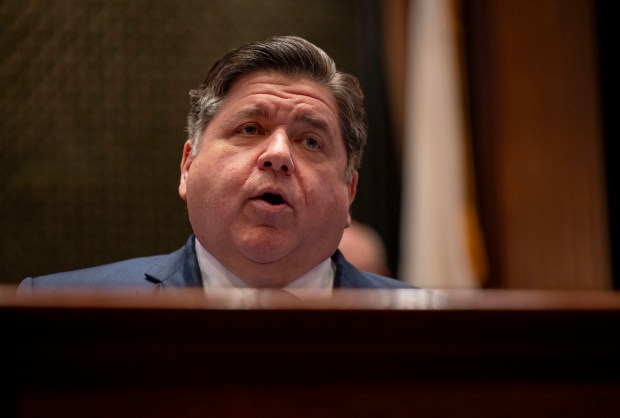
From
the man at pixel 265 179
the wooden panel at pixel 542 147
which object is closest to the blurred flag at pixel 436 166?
the wooden panel at pixel 542 147

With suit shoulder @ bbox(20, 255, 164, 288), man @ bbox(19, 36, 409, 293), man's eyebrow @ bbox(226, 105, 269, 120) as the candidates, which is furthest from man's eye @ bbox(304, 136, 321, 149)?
suit shoulder @ bbox(20, 255, 164, 288)

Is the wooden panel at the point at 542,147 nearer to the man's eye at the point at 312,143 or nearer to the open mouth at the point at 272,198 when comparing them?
the man's eye at the point at 312,143

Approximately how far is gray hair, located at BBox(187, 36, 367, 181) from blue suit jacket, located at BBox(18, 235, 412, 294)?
0.79 feet

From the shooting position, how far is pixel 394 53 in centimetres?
316

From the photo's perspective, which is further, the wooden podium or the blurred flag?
the blurred flag

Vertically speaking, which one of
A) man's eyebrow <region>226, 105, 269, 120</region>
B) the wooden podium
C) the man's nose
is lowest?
the wooden podium

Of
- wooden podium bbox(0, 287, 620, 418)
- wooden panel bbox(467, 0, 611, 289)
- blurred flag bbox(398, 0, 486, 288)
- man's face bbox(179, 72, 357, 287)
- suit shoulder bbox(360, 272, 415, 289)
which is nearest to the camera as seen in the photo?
wooden podium bbox(0, 287, 620, 418)

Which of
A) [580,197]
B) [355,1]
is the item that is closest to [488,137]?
[580,197]

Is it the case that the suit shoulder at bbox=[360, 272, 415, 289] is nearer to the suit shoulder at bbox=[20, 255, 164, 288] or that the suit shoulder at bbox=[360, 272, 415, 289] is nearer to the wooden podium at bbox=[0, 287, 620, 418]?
the suit shoulder at bbox=[20, 255, 164, 288]

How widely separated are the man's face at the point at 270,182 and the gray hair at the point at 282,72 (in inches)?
0.9

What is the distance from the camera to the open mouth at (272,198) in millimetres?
1314

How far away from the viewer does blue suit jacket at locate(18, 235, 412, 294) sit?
1385 mm

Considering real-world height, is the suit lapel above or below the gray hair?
below

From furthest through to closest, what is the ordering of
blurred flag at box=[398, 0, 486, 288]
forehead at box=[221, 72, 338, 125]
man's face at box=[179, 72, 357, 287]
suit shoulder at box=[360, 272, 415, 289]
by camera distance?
blurred flag at box=[398, 0, 486, 288], suit shoulder at box=[360, 272, 415, 289], forehead at box=[221, 72, 338, 125], man's face at box=[179, 72, 357, 287]
